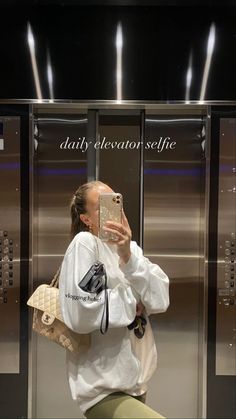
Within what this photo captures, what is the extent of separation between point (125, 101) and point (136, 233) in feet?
3.16

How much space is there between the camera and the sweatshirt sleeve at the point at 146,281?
5.47 feet

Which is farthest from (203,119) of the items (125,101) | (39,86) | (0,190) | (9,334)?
(9,334)

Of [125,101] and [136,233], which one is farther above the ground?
[125,101]

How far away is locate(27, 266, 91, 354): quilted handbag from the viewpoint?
1.70m

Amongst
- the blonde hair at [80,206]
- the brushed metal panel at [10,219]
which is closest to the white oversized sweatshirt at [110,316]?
the blonde hair at [80,206]

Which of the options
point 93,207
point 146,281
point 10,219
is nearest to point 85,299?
point 146,281

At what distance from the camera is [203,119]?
3369mm

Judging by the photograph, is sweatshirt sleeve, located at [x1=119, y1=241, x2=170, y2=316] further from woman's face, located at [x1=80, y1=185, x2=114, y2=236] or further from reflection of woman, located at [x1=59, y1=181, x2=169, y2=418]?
woman's face, located at [x1=80, y1=185, x2=114, y2=236]

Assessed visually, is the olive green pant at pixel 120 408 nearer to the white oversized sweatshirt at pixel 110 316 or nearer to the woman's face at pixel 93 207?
the white oversized sweatshirt at pixel 110 316

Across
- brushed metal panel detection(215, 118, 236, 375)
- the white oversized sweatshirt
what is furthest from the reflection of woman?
brushed metal panel detection(215, 118, 236, 375)

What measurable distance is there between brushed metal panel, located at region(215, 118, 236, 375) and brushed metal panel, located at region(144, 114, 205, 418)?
159 mm

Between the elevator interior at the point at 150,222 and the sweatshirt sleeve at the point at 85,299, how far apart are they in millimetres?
1684

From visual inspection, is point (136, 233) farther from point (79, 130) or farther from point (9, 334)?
point (9, 334)

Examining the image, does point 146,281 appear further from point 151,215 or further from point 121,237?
point 151,215
